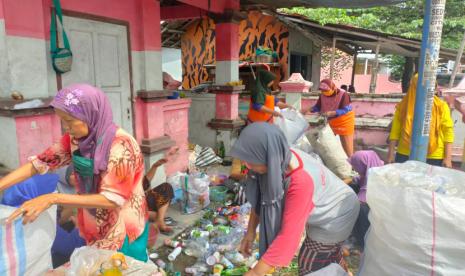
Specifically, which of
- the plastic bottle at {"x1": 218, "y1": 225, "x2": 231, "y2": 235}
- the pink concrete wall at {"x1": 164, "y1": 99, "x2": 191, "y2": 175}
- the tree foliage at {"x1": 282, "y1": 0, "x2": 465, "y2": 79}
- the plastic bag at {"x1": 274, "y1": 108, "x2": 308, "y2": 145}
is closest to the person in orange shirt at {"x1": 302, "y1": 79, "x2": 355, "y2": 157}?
the plastic bag at {"x1": 274, "y1": 108, "x2": 308, "y2": 145}

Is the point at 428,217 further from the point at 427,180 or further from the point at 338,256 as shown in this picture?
the point at 338,256

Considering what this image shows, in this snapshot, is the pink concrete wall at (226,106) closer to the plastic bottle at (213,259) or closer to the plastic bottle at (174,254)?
the plastic bottle at (174,254)

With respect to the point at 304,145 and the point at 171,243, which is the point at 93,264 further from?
the point at 304,145

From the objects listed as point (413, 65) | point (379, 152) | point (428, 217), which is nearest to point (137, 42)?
point (428, 217)

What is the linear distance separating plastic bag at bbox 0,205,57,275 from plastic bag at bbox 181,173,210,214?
2481 mm

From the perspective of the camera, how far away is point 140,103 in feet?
14.4

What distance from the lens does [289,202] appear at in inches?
64.7

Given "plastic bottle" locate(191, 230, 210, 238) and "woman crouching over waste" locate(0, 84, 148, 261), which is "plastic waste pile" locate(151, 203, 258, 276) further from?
"woman crouching over waste" locate(0, 84, 148, 261)

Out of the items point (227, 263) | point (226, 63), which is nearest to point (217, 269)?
point (227, 263)

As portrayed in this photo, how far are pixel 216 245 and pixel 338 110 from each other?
2805 millimetres

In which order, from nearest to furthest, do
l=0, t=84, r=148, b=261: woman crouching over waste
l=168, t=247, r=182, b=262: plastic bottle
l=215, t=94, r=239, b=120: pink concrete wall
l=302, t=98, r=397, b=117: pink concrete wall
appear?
l=0, t=84, r=148, b=261: woman crouching over waste → l=168, t=247, r=182, b=262: plastic bottle → l=215, t=94, r=239, b=120: pink concrete wall → l=302, t=98, r=397, b=117: pink concrete wall

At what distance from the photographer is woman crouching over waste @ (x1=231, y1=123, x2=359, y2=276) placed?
5.15ft

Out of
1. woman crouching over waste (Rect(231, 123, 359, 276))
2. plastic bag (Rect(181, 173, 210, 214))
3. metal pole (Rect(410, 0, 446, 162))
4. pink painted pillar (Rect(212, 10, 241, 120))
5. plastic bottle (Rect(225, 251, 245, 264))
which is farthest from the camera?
pink painted pillar (Rect(212, 10, 241, 120))

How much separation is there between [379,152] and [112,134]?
5.59 m
